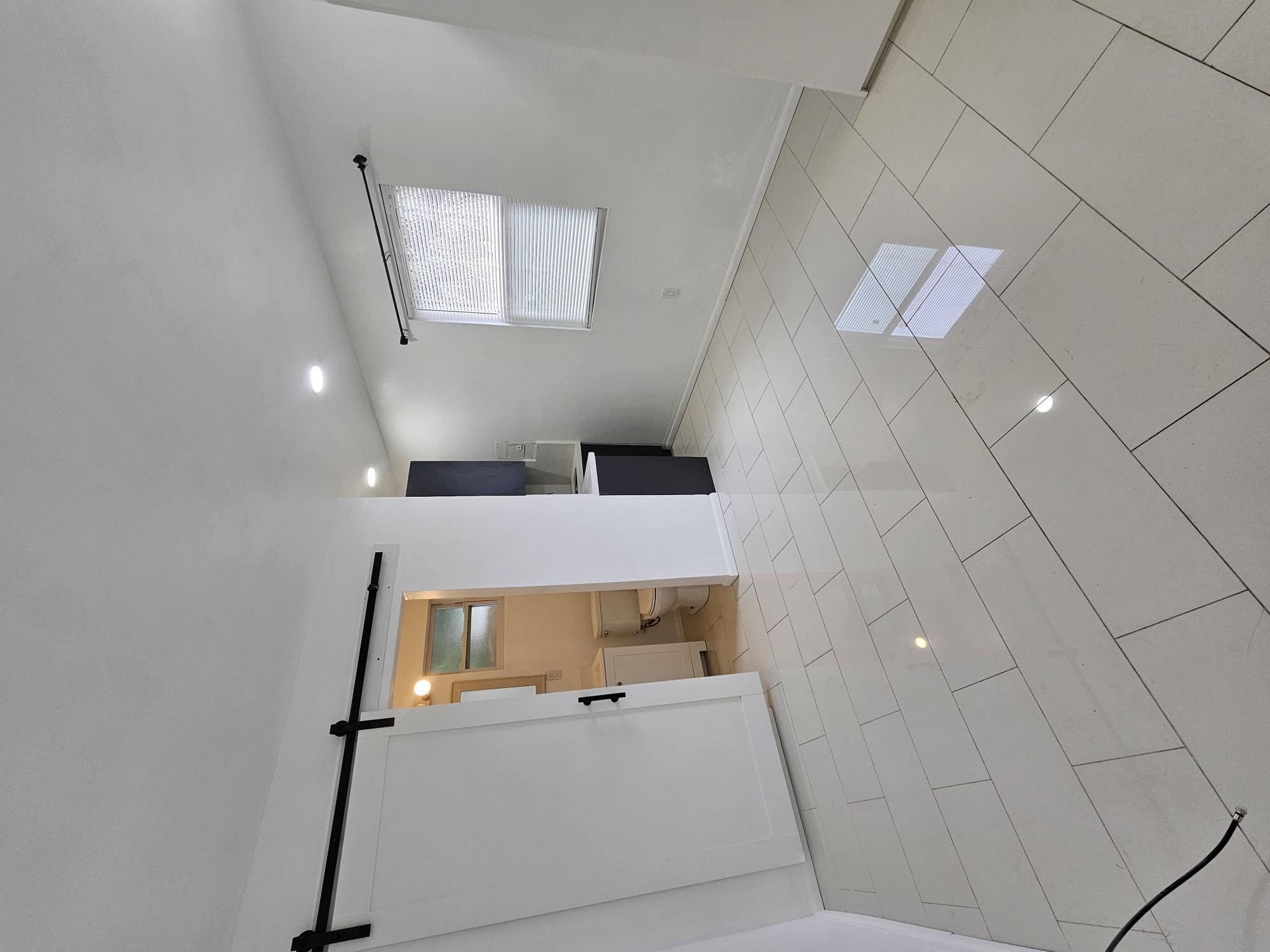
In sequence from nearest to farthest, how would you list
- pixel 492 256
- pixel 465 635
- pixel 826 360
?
pixel 826 360, pixel 492 256, pixel 465 635

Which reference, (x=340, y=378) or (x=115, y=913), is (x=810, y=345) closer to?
(x=340, y=378)

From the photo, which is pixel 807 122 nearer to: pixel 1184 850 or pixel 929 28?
pixel 929 28

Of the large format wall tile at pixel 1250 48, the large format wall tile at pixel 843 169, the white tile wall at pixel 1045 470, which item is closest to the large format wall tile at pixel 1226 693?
the white tile wall at pixel 1045 470

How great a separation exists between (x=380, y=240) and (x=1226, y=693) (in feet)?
8.52

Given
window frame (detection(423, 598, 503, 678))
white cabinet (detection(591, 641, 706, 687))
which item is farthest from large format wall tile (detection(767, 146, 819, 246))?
window frame (detection(423, 598, 503, 678))

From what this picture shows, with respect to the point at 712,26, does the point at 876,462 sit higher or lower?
lower

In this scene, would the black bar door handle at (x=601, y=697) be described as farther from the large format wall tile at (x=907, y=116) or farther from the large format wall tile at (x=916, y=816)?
the large format wall tile at (x=907, y=116)

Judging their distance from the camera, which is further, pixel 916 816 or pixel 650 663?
pixel 650 663

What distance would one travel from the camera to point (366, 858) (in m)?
1.77

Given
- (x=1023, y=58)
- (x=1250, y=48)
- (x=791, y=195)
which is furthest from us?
(x=791, y=195)

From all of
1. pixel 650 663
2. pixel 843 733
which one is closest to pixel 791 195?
pixel 843 733

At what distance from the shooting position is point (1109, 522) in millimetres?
988

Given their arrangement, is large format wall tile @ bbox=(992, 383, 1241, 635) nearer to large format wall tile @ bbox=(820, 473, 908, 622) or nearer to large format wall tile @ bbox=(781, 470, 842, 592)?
large format wall tile @ bbox=(820, 473, 908, 622)

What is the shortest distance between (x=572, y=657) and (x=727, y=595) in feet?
4.49
